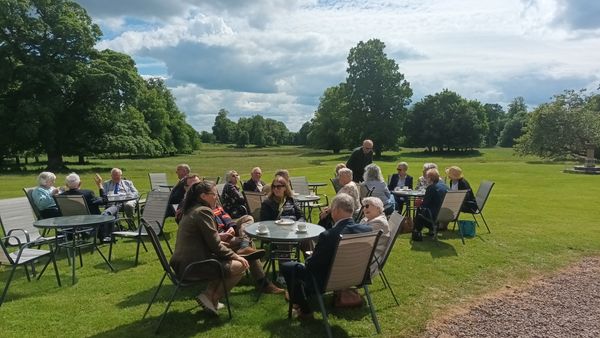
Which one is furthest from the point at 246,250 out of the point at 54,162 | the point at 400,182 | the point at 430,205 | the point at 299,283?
the point at 54,162

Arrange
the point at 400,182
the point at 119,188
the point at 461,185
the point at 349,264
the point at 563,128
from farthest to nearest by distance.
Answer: the point at 563,128, the point at 400,182, the point at 119,188, the point at 461,185, the point at 349,264

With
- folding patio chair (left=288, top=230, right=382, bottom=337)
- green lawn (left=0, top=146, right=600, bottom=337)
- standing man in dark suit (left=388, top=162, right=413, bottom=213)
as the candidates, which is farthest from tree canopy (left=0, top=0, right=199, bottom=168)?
folding patio chair (left=288, top=230, right=382, bottom=337)

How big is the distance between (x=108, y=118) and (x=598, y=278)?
34.5 metres

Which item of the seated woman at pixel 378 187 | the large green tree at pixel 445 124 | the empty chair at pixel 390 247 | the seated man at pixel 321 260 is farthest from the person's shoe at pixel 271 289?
the large green tree at pixel 445 124

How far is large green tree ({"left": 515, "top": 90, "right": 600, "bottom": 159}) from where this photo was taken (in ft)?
127

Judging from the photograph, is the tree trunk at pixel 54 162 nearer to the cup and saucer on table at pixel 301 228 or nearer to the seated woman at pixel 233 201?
the seated woman at pixel 233 201

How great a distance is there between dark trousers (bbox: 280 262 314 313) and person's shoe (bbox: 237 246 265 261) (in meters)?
0.85

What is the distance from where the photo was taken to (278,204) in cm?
682

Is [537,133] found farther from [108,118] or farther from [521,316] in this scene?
[521,316]

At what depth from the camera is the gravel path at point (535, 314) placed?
15.7 feet

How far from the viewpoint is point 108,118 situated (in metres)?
34.6

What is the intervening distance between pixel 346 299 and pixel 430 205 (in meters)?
3.88

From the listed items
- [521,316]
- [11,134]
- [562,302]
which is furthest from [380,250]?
[11,134]

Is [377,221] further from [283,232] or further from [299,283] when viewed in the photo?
[299,283]
